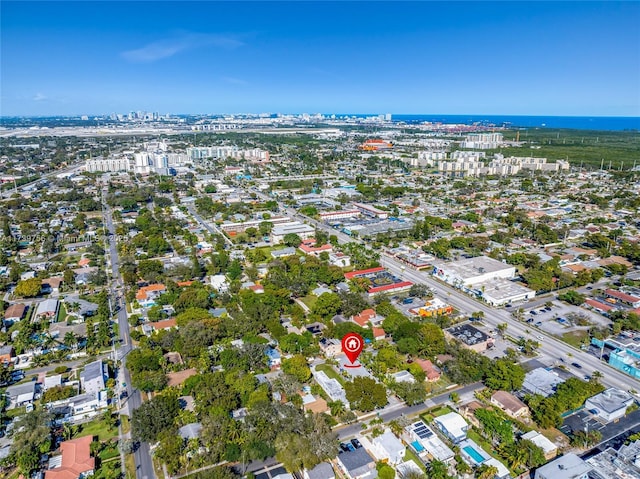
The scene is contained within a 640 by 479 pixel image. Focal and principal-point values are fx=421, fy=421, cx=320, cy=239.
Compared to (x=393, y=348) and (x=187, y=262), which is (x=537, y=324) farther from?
(x=187, y=262)

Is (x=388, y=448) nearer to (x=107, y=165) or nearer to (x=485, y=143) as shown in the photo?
(x=107, y=165)

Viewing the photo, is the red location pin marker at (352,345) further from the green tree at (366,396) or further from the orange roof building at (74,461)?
the orange roof building at (74,461)

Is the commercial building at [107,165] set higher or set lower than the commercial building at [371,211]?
higher

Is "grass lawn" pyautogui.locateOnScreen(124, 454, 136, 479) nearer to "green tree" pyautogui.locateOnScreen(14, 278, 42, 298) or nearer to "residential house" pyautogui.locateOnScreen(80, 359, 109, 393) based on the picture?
"residential house" pyautogui.locateOnScreen(80, 359, 109, 393)

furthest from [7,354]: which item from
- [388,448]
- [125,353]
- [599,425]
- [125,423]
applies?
[599,425]

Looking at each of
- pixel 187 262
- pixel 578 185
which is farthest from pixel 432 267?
pixel 578 185

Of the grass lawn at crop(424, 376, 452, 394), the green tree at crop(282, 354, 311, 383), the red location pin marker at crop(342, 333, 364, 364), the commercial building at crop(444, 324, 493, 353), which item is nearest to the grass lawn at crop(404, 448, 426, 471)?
the grass lawn at crop(424, 376, 452, 394)

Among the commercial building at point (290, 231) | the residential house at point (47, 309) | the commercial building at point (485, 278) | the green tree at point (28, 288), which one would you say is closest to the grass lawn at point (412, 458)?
the commercial building at point (485, 278)
